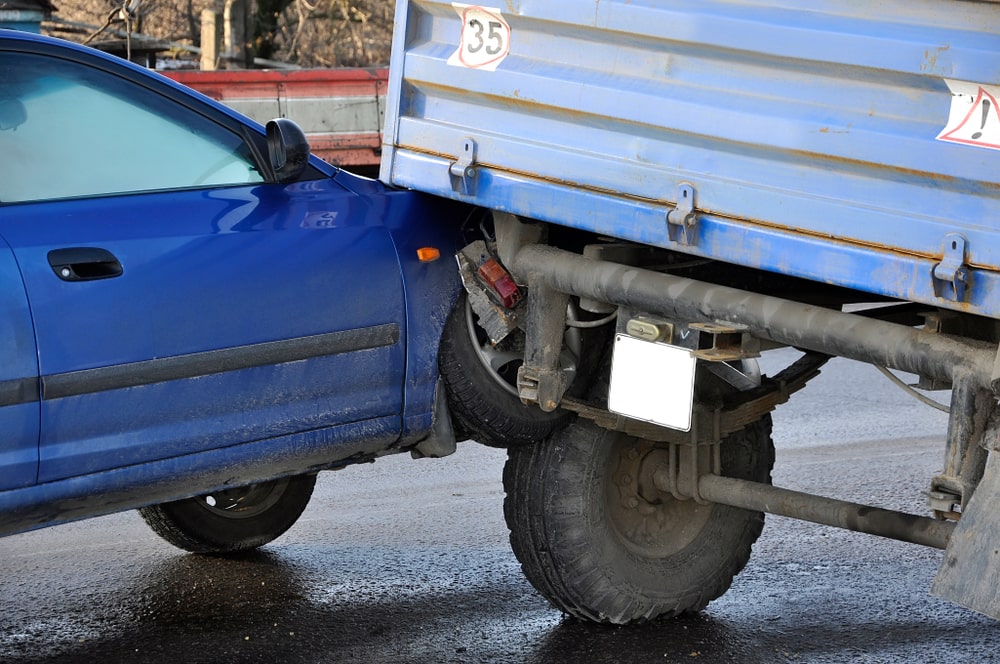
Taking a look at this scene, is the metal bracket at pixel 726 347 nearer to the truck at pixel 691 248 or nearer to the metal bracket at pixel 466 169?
the truck at pixel 691 248

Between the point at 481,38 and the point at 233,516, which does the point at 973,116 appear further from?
the point at 233,516

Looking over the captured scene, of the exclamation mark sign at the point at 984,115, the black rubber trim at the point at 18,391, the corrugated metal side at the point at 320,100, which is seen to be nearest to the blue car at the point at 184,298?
the black rubber trim at the point at 18,391

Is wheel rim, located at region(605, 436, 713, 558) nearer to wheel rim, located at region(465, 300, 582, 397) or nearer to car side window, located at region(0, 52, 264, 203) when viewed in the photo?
wheel rim, located at region(465, 300, 582, 397)

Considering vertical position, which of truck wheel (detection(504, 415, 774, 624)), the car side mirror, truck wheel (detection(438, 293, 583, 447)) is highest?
the car side mirror

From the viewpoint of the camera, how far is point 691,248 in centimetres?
335

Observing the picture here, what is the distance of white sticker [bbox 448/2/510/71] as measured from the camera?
3.69 metres

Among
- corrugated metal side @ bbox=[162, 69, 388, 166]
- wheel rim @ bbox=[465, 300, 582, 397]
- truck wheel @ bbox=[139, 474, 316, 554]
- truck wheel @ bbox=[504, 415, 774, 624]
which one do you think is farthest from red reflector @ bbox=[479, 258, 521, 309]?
corrugated metal side @ bbox=[162, 69, 388, 166]

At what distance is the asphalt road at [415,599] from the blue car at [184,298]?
2.18 feet

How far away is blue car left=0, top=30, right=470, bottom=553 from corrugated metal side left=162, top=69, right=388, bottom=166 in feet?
28.0

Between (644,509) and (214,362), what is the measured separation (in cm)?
153

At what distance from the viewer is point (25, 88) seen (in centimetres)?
355

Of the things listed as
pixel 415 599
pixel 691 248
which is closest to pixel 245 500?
pixel 415 599

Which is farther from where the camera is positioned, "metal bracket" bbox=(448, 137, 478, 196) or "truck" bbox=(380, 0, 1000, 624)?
"metal bracket" bbox=(448, 137, 478, 196)

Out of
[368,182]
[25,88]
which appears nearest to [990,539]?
[368,182]
